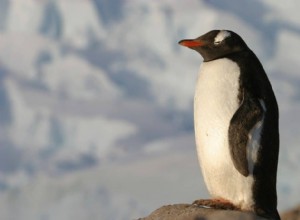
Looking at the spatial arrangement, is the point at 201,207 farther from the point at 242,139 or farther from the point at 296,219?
the point at 296,219

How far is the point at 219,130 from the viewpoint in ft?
25.8

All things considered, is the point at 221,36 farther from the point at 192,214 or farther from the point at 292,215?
the point at 292,215

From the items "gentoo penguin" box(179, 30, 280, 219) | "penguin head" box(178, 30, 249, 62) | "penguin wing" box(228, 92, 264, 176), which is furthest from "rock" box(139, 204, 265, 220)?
"penguin head" box(178, 30, 249, 62)

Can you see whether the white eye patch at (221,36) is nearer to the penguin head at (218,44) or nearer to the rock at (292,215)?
the penguin head at (218,44)

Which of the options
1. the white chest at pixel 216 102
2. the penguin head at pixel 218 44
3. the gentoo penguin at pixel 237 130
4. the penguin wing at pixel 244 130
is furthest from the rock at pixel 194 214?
the penguin head at pixel 218 44

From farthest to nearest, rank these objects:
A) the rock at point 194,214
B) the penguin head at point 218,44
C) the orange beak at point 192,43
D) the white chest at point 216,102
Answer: the orange beak at point 192,43
the penguin head at point 218,44
the white chest at point 216,102
the rock at point 194,214

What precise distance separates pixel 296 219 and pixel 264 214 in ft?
45.4

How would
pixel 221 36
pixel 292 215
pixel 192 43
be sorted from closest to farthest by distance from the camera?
pixel 221 36 < pixel 192 43 < pixel 292 215

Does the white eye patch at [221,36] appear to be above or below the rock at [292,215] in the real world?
below

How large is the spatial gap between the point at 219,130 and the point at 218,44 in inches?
30.3

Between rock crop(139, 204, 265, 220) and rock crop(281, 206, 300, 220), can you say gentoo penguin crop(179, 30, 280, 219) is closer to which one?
rock crop(139, 204, 265, 220)

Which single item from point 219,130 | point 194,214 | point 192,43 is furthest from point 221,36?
point 194,214

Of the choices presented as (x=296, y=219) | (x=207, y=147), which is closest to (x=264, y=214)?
(x=207, y=147)

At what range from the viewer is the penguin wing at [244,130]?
7.77 meters
